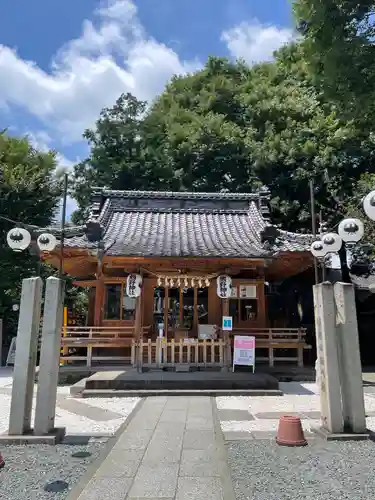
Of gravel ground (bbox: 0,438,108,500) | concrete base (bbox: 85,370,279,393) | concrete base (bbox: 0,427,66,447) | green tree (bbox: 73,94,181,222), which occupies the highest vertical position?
green tree (bbox: 73,94,181,222)

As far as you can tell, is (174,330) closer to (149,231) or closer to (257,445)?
(149,231)

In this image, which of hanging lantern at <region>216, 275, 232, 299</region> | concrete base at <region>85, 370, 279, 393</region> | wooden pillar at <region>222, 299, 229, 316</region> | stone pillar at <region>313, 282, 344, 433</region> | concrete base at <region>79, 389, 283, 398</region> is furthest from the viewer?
wooden pillar at <region>222, 299, 229, 316</region>

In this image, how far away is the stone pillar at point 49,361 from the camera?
534 cm

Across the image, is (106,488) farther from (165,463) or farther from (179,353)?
(179,353)

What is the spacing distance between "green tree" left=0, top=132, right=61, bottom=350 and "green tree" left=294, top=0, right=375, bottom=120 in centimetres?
1206

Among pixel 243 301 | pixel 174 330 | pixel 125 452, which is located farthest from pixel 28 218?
pixel 125 452

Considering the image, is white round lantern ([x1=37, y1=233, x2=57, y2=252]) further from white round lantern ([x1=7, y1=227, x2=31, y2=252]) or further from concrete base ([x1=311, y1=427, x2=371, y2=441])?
concrete base ([x1=311, y1=427, x2=371, y2=441])

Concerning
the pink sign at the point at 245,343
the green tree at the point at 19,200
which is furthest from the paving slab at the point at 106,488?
the green tree at the point at 19,200

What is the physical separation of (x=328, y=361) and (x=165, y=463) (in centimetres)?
260

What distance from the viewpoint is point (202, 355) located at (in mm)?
11320

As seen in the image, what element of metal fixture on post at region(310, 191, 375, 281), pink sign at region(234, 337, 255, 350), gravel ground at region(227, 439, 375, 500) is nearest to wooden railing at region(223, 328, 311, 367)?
pink sign at region(234, 337, 255, 350)

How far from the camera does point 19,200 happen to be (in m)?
16.3

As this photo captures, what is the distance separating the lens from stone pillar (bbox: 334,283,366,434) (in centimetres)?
541

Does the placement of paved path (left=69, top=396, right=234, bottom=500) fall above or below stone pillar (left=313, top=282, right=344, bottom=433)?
below
